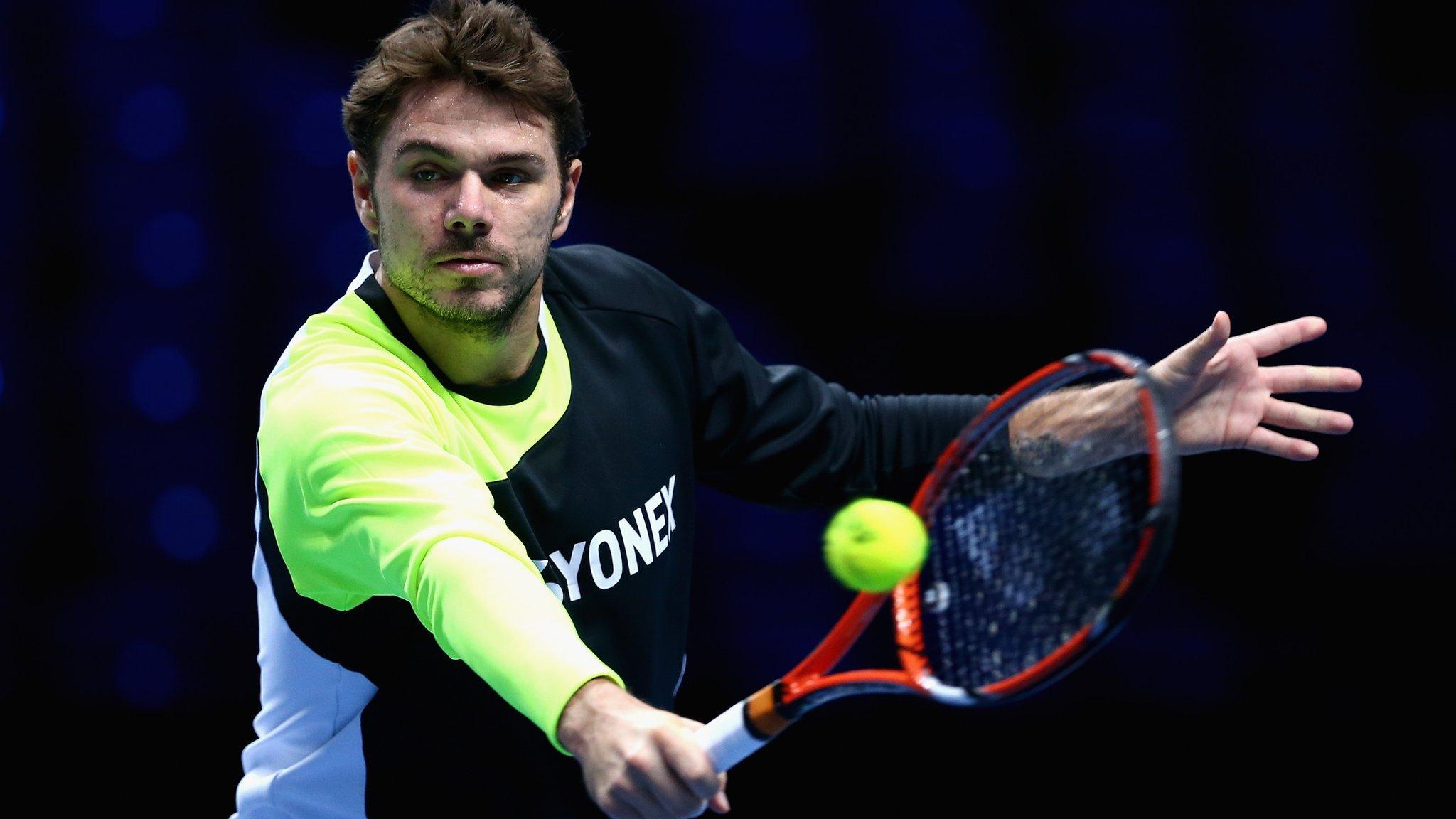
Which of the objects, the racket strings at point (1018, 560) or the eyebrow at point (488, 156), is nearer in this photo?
the racket strings at point (1018, 560)

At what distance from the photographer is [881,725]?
3.45 meters

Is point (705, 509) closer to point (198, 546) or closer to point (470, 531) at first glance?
point (198, 546)

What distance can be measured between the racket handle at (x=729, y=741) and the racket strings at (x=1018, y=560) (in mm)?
266

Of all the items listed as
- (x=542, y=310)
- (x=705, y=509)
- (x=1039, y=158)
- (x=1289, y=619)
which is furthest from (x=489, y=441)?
(x=1289, y=619)

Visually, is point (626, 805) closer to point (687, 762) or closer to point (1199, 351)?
point (687, 762)

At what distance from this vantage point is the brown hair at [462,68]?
76.1 inches

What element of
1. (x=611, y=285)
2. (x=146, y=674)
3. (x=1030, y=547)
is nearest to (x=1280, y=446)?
(x=1030, y=547)

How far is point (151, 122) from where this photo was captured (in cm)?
321

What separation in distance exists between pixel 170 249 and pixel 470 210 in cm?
160

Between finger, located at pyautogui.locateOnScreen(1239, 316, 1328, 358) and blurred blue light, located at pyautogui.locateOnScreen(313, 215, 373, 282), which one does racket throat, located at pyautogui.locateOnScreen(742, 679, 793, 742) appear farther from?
blurred blue light, located at pyautogui.locateOnScreen(313, 215, 373, 282)

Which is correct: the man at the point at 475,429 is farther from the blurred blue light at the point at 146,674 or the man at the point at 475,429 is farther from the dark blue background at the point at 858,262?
the blurred blue light at the point at 146,674

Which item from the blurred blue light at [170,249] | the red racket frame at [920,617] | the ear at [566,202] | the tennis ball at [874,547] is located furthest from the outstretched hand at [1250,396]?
the blurred blue light at [170,249]

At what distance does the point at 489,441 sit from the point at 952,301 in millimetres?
1610

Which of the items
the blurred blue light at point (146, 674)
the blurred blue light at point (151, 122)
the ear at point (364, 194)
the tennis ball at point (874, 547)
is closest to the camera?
the tennis ball at point (874, 547)
